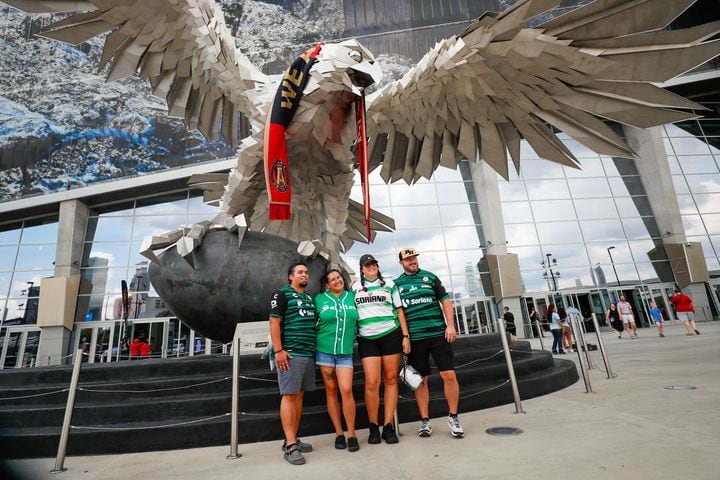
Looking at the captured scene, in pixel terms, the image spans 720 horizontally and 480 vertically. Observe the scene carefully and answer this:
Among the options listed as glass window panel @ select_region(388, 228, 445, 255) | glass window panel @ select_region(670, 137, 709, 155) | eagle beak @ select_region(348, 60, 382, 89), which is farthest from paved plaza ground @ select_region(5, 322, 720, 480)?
Result: glass window panel @ select_region(670, 137, 709, 155)

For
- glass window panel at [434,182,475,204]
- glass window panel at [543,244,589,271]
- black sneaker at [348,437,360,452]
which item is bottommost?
black sneaker at [348,437,360,452]

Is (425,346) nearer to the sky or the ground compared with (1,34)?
nearer to the ground

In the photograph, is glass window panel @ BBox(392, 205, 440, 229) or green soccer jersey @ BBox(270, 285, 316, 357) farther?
glass window panel @ BBox(392, 205, 440, 229)

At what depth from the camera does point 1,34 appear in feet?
58.9

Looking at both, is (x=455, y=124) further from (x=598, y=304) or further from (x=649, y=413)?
(x=598, y=304)

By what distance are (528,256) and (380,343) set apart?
17.1m

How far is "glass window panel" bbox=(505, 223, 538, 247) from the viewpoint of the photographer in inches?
709

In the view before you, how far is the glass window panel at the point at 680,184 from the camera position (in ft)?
61.1

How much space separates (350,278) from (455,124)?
8.03ft

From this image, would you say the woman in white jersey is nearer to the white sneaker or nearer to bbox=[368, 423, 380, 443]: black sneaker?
bbox=[368, 423, 380, 443]: black sneaker

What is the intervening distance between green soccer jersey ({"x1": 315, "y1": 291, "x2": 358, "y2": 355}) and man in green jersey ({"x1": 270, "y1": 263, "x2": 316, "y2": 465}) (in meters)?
0.06

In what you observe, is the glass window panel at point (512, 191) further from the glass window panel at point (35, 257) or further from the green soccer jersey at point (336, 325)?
the glass window panel at point (35, 257)

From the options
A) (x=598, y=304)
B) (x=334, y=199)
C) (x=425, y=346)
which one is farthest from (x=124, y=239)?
(x=598, y=304)

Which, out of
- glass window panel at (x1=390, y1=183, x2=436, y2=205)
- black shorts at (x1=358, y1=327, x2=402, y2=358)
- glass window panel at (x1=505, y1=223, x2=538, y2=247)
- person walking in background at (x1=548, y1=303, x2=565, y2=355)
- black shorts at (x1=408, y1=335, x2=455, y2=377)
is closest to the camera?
black shorts at (x1=358, y1=327, x2=402, y2=358)
